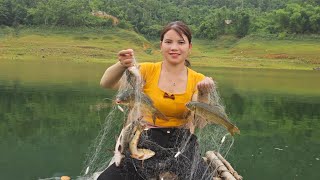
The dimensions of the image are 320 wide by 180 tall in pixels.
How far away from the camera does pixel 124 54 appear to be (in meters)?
4.73

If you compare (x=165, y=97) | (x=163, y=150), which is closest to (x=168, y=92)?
(x=165, y=97)

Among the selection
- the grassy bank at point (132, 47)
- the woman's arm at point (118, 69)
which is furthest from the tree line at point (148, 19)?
the woman's arm at point (118, 69)

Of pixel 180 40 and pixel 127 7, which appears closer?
pixel 180 40

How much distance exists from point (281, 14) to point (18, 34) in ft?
159

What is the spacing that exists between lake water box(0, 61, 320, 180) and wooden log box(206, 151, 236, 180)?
85.4 inches

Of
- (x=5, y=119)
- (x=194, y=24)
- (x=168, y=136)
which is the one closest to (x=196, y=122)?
(x=168, y=136)

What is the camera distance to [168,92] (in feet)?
16.2

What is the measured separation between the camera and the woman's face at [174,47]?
4.93 m

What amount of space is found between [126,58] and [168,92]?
1.91 feet

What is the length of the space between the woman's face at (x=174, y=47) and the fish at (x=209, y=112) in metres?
0.61

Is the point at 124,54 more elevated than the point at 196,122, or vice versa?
the point at 124,54

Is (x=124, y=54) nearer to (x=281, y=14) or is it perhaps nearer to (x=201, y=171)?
(x=201, y=171)

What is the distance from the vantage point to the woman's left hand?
4702 mm

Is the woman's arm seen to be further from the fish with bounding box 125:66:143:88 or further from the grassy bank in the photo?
the grassy bank
